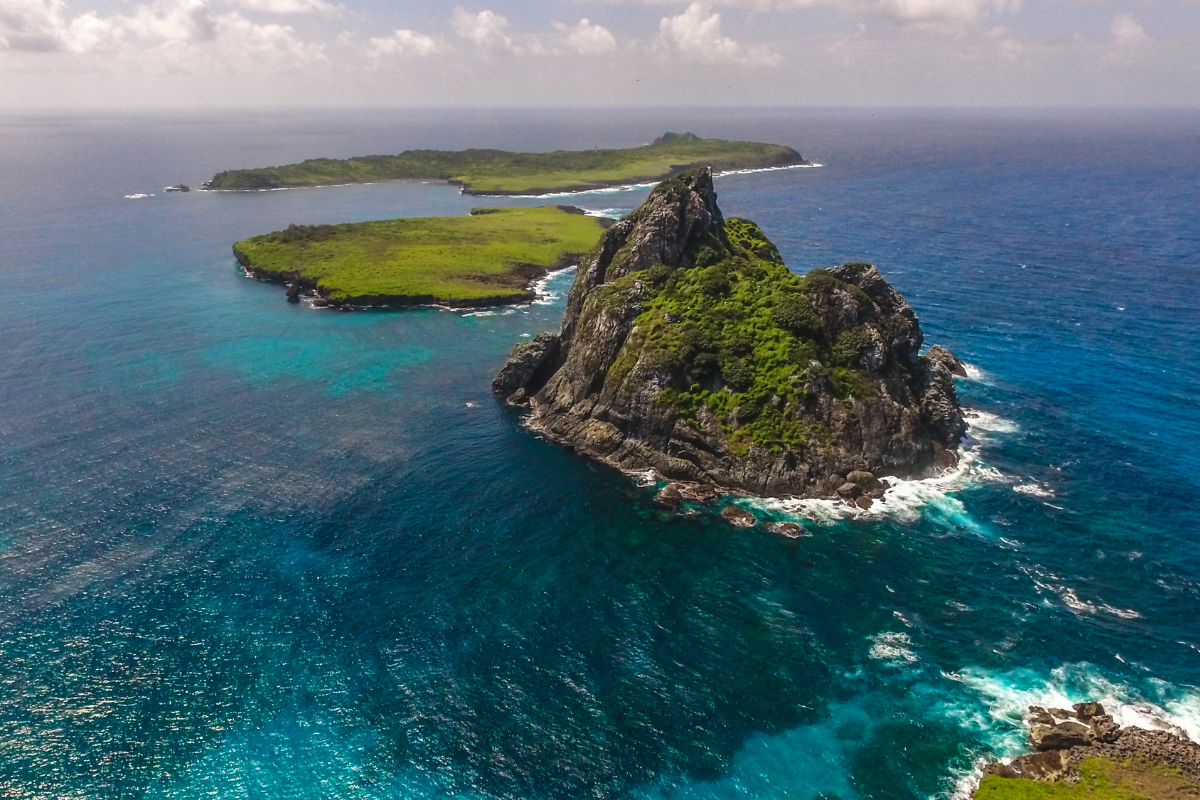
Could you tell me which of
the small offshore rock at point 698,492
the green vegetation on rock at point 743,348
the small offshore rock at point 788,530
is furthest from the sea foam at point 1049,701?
the green vegetation on rock at point 743,348

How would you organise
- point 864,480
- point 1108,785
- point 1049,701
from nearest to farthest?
point 1108,785 < point 1049,701 < point 864,480

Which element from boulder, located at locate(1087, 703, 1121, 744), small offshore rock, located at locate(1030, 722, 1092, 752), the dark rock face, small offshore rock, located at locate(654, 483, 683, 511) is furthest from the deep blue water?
the dark rock face

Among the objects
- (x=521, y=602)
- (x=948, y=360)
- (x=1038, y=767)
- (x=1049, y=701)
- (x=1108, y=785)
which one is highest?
(x=948, y=360)

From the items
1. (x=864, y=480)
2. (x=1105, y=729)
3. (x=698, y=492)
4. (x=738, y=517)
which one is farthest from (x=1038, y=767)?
(x=698, y=492)

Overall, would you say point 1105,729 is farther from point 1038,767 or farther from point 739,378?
point 739,378

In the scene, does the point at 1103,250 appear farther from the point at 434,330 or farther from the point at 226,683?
the point at 226,683

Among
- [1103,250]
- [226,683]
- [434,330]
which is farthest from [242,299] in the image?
[1103,250]

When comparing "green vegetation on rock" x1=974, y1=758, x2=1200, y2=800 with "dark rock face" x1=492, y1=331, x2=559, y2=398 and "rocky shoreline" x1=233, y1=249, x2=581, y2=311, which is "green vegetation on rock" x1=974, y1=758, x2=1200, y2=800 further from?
"rocky shoreline" x1=233, y1=249, x2=581, y2=311
